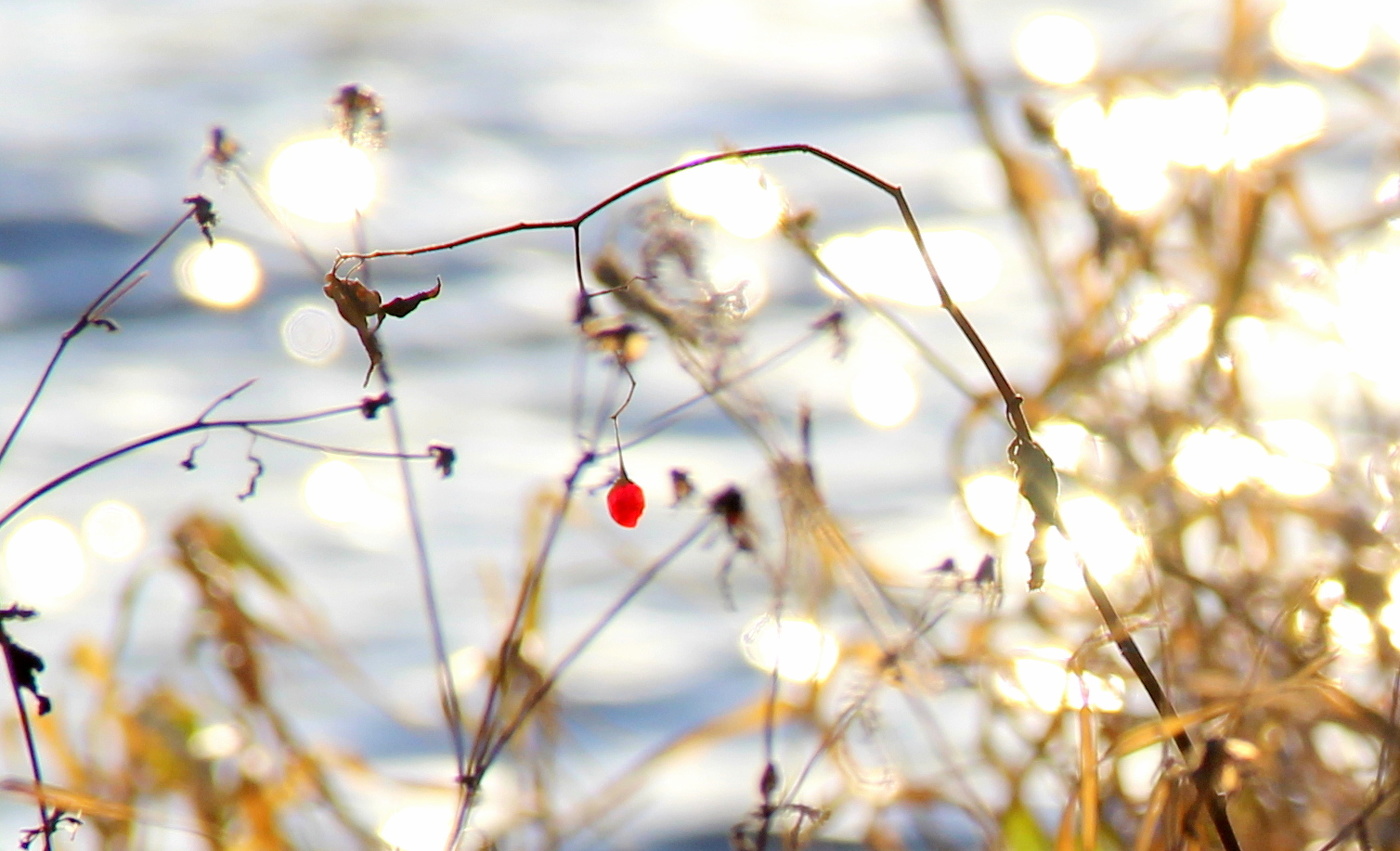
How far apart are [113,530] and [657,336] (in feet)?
3.76

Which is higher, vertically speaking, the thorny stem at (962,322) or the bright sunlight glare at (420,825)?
the bright sunlight glare at (420,825)

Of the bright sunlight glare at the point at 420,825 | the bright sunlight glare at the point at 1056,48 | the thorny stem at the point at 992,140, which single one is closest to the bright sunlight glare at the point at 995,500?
the thorny stem at the point at 992,140

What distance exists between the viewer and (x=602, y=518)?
154cm

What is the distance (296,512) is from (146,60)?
4.13ft

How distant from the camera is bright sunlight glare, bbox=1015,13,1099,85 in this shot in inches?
91.1

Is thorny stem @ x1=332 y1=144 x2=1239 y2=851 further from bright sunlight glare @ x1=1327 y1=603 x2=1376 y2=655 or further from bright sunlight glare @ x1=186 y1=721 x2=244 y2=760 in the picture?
bright sunlight glare @ x1=186 y1=721 x2=244 y2=760

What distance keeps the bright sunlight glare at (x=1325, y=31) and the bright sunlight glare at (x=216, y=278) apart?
4.53 ft

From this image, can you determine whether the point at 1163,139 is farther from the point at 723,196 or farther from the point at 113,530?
the point at 113,530

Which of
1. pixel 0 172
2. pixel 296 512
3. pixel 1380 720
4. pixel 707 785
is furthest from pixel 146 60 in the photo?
pixel 1380 720

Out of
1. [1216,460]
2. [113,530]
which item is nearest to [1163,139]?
[1216,460]

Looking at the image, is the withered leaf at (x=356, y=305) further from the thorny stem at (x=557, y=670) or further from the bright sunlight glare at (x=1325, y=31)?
the bright sunlight glare at (x=1325, y=31)

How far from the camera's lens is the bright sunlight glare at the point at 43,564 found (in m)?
1.60

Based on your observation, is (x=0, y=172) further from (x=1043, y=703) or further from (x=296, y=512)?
(x=1043, y=703)

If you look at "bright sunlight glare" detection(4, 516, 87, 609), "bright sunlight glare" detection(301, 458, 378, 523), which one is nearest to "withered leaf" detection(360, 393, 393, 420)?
"bright sunlight glare" detection(4, 516, 87, 609)
